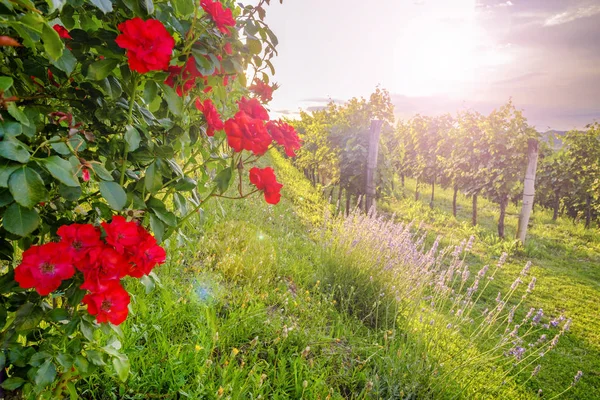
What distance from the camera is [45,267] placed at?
2.33 feet

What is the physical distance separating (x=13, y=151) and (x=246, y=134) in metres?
0.47

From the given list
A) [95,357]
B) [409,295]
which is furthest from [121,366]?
[409,295]

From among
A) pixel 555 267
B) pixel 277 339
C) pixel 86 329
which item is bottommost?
pixel 555 267

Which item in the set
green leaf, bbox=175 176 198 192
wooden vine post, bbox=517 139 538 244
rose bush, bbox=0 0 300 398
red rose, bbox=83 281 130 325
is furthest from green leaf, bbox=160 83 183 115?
wooden vine post, bbox=517 139 538 244

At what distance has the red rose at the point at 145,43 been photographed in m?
0.72

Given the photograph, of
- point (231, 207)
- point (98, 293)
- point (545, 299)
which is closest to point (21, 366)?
point (98, 293)

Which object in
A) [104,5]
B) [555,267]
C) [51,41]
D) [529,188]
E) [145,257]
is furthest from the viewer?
[529,188]

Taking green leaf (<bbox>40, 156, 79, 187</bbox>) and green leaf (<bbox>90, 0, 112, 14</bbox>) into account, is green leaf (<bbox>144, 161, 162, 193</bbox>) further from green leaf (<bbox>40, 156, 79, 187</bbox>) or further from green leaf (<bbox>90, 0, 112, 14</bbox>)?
green leaf (<bbox>90, 0, 112, 14</bbox>)

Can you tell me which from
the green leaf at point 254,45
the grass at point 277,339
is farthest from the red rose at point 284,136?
the grass at point 277,339

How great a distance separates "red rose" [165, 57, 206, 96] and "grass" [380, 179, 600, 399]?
383 cm

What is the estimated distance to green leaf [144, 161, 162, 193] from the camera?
87cm

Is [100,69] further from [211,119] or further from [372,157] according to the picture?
[372,157]

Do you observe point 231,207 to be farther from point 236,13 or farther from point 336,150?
point 336,150

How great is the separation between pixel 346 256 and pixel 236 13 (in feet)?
8.02
